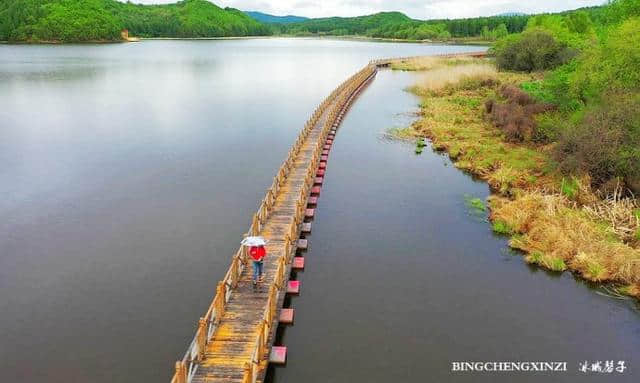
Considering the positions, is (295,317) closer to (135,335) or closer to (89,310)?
(135,335)

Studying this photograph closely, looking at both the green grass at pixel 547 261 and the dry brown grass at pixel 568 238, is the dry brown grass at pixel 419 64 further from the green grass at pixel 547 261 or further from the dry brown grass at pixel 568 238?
the green grass at pixel 547 261

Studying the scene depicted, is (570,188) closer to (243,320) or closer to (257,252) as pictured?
(257,252)

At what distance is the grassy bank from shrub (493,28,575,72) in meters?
28.8

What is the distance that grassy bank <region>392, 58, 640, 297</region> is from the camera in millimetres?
21516

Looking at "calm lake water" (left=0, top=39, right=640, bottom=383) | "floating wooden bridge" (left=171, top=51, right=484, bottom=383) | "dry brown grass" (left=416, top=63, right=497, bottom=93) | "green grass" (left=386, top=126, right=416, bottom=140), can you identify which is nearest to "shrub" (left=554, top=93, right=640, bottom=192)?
"calm lake water" (left=0, top=39, right=640, bottom=383)

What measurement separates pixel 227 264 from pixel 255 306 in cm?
558

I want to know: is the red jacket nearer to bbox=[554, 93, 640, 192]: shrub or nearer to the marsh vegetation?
the marsh vegetation

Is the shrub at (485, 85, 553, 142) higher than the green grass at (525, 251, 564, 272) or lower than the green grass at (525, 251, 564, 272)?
higher

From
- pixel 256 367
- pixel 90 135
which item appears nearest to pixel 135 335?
pixel 256 367

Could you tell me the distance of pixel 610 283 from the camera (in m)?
20.7

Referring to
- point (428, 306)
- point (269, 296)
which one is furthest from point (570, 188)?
point (269, 296)

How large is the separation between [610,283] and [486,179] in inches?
569

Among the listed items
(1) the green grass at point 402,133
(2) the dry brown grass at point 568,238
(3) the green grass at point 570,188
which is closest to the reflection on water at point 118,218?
(1) the green grass at point 402,133

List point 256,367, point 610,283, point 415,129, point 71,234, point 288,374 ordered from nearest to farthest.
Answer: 1. point 256,367
2. point 288,374
3. point 610,283
4. point 71,234
5. point 415,129
